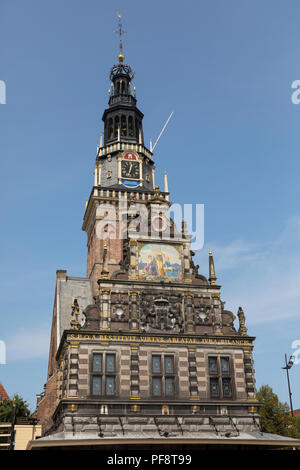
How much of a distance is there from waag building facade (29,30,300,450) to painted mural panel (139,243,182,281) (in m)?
0.06

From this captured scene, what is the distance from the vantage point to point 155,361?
94.6 feet

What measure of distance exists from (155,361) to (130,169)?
2012cm

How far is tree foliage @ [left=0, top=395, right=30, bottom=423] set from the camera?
4047 cm

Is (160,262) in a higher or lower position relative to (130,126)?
lower

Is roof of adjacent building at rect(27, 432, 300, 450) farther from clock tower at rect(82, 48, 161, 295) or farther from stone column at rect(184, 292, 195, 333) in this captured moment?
clock tower at rect(82, 48, 161, 295)

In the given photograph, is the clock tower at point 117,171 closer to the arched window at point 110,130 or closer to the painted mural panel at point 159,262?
the arched window at point 110,130

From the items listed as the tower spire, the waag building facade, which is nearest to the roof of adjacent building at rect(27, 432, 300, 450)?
the waag building facade

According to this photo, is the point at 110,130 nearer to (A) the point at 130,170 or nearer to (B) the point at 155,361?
(A) the point at 130,170

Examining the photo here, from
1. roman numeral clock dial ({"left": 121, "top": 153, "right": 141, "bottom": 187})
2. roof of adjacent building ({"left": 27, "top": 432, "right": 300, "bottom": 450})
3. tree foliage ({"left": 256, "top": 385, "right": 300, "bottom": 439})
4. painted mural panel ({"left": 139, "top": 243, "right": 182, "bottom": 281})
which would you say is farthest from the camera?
roman numeral clock dial ({"left": 121, "top": 153, "right": 141, "bottom": 187})

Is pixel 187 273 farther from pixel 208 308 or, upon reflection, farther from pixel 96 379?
pixel 96 379

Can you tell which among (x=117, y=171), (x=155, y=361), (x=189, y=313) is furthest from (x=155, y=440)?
(x=117, y=171)

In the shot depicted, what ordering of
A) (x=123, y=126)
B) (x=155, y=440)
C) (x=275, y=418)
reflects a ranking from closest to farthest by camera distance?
1. (x=155, y=440)
2. (x=275, y=418)
3. (x=123, y=126)

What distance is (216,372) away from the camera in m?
29.4

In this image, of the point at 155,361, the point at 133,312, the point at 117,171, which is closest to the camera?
the point at 155,361
